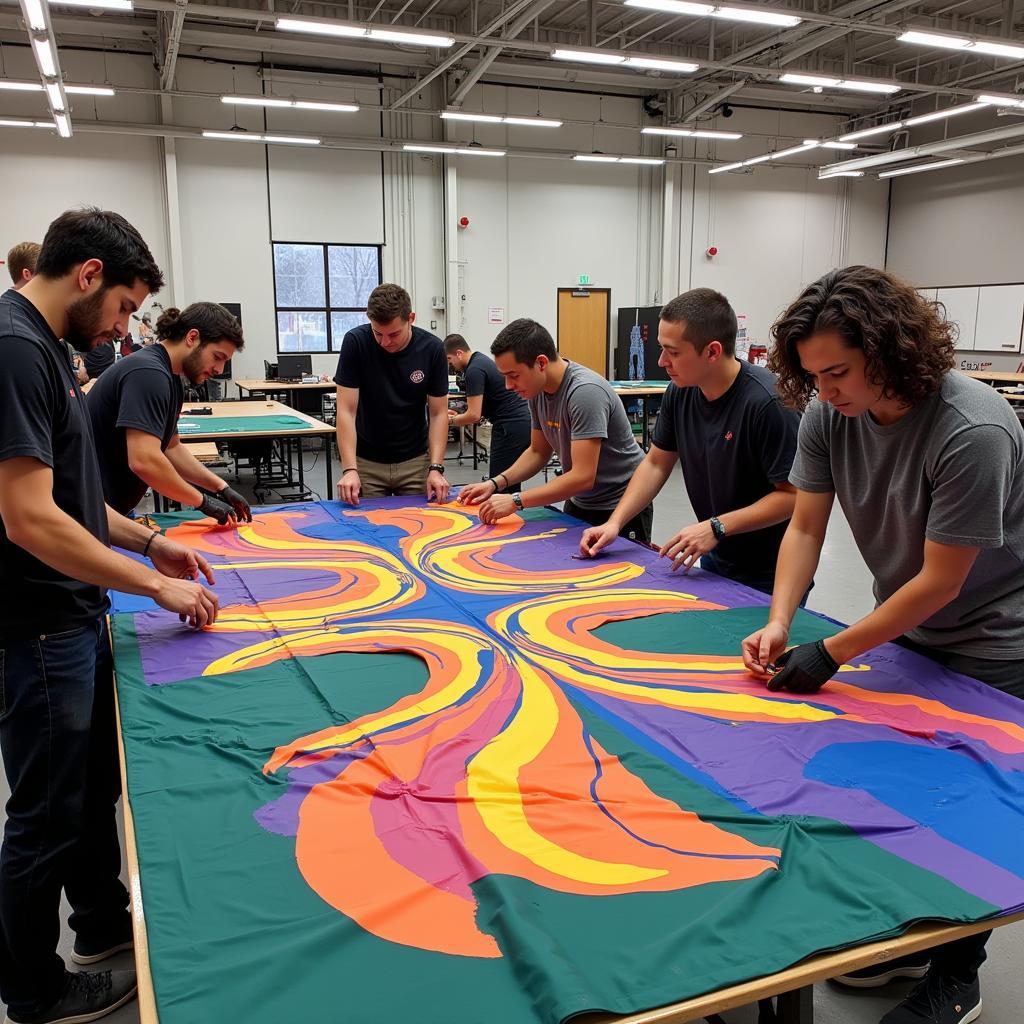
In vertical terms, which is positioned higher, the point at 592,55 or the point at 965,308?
the point at 592,55

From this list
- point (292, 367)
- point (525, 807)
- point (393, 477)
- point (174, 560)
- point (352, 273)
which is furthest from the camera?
point (352, 273)

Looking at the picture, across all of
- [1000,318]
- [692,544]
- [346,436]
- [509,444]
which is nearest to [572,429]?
[692,544]

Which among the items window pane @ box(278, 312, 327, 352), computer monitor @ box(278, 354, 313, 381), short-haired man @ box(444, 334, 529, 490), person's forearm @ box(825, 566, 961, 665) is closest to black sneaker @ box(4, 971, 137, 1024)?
person's forearm @ box(825, 566, 961, 665)

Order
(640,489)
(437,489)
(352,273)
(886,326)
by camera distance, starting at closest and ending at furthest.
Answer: (886,326)
(640,489)
(437,489)
(352,273)

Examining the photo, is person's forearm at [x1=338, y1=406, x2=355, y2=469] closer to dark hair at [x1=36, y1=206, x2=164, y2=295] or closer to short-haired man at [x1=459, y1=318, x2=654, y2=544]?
short-haired man at [x1=459, y1=318, x2=654, y2=544]

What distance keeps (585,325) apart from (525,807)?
11.8 meters

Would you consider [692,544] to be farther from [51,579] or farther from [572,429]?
[51,579]

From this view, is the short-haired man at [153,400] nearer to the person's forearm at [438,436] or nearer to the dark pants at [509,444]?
the person's forearm at [438,436]

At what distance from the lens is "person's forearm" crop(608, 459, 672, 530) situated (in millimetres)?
2744

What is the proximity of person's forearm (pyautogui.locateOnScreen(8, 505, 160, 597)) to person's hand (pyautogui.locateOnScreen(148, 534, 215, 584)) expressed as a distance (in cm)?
44

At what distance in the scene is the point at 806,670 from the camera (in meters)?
1.59

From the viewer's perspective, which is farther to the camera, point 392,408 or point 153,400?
point 392,408

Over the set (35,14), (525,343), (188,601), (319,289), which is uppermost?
(35,14)

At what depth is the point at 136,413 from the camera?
244 cm
